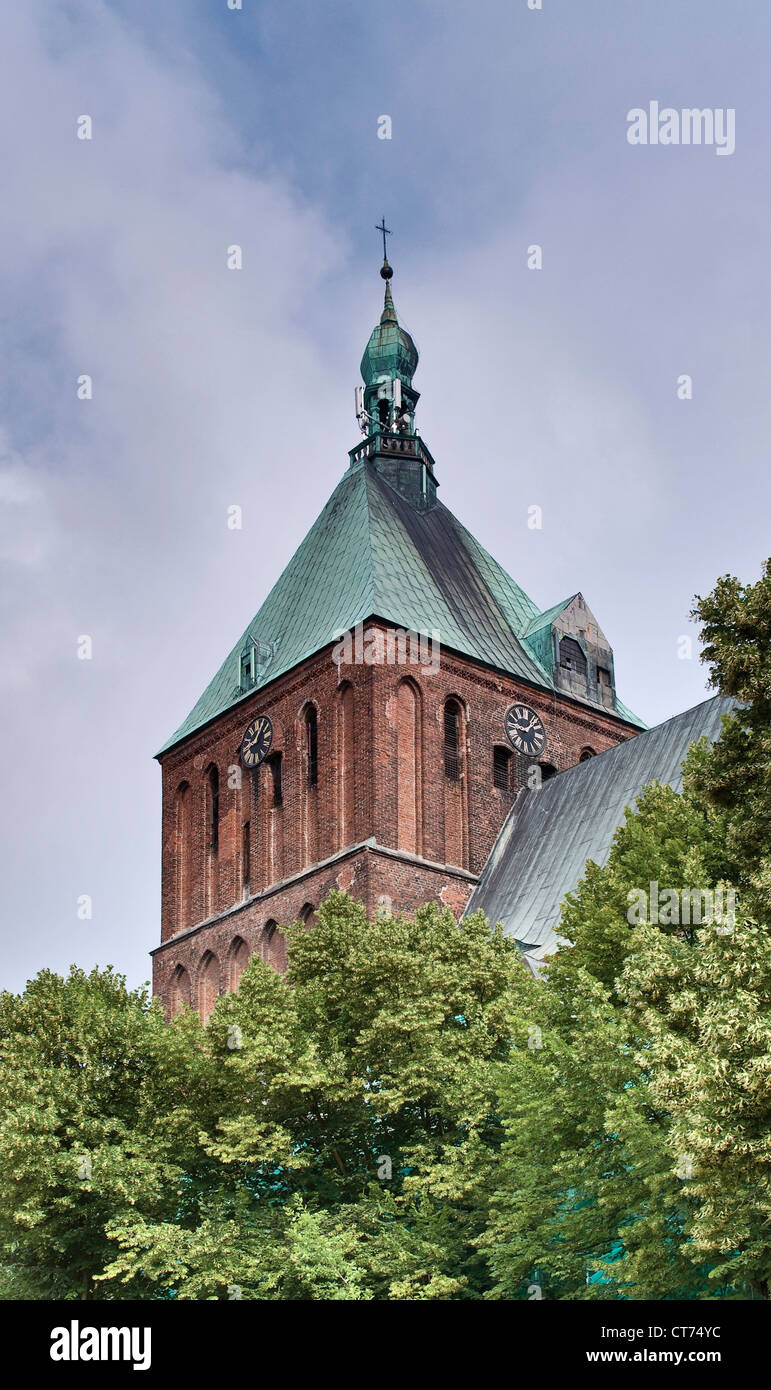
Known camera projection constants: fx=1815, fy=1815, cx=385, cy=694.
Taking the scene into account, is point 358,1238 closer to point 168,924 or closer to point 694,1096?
point 694,1096

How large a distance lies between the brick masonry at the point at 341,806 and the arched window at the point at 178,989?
51mm

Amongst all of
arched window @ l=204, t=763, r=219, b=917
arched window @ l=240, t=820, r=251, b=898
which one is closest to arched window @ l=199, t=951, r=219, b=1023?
arched window @ l=204, t=763, r=219, b=917

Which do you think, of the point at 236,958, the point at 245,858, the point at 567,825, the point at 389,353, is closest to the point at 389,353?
the point at 389,353

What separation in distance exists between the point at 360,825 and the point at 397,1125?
1335cm

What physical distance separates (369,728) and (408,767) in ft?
4.59

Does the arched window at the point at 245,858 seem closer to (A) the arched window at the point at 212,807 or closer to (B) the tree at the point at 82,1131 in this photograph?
(A) the arched window at the point at 212,807

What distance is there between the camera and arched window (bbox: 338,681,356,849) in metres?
40.4

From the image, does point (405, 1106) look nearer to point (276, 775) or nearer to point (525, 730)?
point (276, 775)

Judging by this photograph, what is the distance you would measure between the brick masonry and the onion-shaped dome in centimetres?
1259

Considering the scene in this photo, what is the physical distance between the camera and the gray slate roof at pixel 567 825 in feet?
127

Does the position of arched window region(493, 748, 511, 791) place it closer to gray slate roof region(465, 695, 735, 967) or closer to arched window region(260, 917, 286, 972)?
gray slate roof region(465, 695, 735, 967)

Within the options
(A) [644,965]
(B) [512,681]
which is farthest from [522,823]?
(A) [644,965]

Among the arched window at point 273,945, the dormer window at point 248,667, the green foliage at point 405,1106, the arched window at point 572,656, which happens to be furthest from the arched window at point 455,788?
the green foliage at point 405,1106

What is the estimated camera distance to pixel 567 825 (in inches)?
1602
